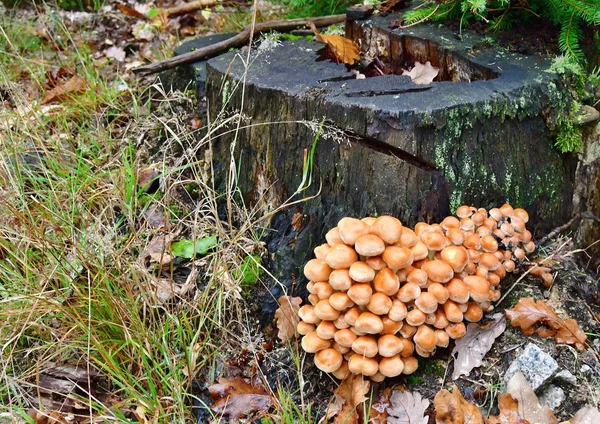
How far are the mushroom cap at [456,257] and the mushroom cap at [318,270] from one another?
537mm

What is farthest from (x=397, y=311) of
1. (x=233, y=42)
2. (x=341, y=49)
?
(x=233, y=42)

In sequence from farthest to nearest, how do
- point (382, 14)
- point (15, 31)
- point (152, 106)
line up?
point (15, 31) < point (152, 106) < point (382, 14)

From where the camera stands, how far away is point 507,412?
7.61ft

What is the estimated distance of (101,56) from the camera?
6.17 m

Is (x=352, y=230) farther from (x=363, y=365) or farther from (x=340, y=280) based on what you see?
(x=363, y=365)

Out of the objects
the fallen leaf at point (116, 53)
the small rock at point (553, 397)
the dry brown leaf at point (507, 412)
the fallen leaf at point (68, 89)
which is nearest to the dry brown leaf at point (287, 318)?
the dry brown leaf at point (507, 412)

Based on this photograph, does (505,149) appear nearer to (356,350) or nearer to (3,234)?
(356,350)

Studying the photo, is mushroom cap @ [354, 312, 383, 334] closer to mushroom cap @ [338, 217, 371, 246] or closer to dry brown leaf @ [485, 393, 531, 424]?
mushroom cap @ [338, 217, 371, 246]

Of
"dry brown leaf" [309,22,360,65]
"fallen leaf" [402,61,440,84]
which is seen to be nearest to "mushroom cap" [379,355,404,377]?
"fallen leaf" [402,61,440,84]

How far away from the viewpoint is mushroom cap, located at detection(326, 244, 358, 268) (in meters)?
2.38

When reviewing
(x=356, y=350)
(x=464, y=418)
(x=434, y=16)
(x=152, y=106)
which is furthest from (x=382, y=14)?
(x=464, y=418)

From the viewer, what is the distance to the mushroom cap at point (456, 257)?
96.0 inches

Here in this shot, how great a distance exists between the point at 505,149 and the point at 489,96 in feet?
1.00

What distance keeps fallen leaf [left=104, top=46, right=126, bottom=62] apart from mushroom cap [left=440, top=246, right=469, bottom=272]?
4699 millimetres
